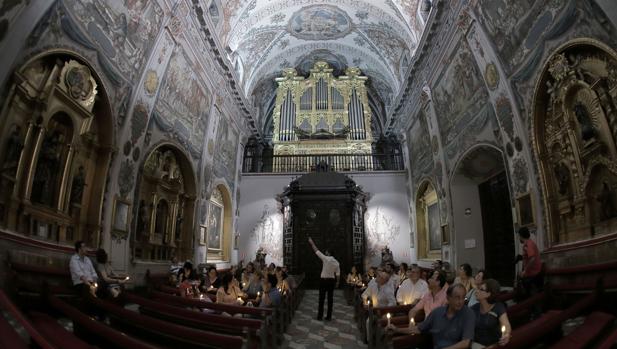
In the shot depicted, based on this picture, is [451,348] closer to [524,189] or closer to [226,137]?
[524,189]

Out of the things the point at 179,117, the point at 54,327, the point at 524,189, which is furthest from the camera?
the point at 179,117

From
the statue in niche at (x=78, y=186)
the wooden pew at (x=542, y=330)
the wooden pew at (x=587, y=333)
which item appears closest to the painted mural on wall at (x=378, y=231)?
the statue in niche at (x=78, y=186)

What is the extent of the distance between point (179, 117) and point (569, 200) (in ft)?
31.2

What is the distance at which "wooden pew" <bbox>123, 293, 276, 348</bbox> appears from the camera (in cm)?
335

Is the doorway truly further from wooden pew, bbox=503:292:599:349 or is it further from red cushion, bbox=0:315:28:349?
red cushion, bbox=0:315:28:349

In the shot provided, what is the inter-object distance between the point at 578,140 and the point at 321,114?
14.2m

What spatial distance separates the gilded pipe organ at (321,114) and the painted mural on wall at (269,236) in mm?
3460

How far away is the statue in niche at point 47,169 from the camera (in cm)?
598

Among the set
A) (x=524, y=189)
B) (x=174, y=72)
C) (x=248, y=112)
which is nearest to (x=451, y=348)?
(x=524, y=189)

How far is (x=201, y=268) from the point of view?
35.3ft

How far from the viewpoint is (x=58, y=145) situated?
6.43 metres

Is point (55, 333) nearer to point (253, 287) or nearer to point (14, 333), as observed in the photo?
point (14, 333)

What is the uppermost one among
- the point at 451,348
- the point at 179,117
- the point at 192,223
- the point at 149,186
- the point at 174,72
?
the point at 174,72

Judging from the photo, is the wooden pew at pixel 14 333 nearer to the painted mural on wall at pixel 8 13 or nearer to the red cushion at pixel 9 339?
the red cushion at pixel 9 339
